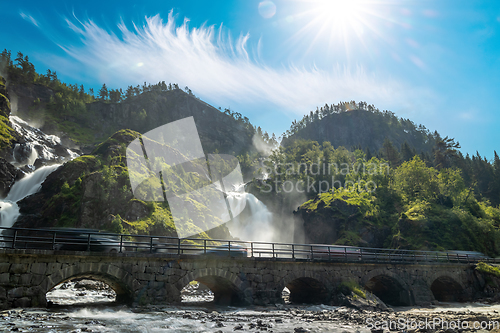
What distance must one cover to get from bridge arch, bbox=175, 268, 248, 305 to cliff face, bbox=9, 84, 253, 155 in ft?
322

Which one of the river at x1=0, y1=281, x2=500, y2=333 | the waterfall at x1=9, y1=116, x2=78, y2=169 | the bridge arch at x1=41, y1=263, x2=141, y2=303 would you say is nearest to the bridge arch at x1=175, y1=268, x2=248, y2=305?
the river at x1=0, y1=281, x2=500, y2=333

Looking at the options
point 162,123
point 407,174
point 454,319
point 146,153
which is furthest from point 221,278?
point 162,123

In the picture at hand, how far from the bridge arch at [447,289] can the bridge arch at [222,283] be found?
24.0m

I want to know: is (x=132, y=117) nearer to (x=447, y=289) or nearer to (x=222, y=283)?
(x=222, y=283)

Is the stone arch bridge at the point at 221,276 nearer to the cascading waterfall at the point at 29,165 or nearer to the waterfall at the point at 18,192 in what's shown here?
the waterfall at the point at 18,192

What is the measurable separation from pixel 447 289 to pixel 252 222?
4266cm

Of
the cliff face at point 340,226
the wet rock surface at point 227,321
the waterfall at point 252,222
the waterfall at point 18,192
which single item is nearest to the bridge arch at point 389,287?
the wet rock surface at point 227,321

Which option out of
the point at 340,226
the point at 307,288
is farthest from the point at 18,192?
the point at 340,226

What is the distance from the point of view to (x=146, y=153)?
5891cm

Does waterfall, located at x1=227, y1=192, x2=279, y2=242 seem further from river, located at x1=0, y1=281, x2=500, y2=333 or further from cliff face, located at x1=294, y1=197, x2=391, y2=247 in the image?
river, located at x1=0, y1=281, x2=500, y2=333

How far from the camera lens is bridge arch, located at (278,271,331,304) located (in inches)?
969

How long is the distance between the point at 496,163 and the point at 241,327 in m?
130

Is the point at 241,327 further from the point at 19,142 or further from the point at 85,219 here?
the point at 19,142

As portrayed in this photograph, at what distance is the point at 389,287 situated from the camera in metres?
32.8
